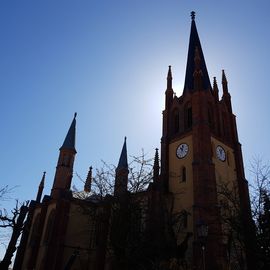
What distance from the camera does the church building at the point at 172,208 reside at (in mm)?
20609

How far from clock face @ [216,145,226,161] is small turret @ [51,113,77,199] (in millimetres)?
17699

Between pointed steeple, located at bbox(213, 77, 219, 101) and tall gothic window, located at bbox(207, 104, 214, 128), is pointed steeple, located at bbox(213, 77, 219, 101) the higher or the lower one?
the higher one

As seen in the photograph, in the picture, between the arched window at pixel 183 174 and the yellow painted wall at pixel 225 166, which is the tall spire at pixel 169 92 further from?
the arched window at pixel 183 174

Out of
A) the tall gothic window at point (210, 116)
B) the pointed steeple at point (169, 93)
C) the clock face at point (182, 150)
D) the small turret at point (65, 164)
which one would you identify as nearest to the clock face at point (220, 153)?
the tall gothic window at point (210, 116)

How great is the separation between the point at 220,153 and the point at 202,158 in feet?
14.1

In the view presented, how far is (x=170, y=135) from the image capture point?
3662 centimetres

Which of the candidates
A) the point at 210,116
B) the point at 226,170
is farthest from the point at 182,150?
the point at 210,116

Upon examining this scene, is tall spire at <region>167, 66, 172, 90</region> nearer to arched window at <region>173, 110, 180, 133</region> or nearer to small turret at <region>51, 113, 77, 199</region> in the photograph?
arched window at <region>173, 110, 180, 133</region>

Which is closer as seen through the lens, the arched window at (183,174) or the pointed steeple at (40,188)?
the arched window at (183,174)

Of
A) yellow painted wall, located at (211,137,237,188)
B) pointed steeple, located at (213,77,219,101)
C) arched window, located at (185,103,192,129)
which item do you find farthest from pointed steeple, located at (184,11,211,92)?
yellow painted wall, located at (211,137,237,188)

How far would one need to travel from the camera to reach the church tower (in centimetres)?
2581

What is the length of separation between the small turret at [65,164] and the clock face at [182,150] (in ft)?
44.8

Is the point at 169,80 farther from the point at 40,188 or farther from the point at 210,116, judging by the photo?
the point at 40,188

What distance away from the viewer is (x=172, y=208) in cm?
2533
